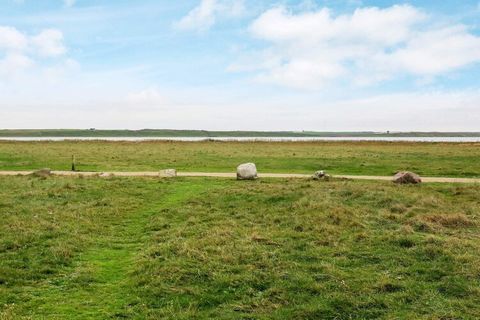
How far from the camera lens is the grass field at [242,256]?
8938 millimetres

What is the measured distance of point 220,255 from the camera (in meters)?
11.8

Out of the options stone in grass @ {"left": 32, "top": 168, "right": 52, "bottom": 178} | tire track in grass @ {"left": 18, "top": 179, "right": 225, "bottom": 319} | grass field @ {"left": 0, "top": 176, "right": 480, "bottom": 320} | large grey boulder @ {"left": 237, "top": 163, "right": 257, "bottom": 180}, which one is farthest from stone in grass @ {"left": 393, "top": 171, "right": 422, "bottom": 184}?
stone in grass @ {"left": 32, "top": 168, "right": 52, "bottom": 178}

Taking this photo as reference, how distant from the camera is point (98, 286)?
→ 33.1ft

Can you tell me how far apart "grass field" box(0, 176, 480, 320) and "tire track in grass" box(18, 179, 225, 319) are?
35 millimetres

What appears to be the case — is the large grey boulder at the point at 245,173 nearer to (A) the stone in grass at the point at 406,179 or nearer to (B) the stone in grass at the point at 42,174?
(A) the stone in grass at the point at 406,179

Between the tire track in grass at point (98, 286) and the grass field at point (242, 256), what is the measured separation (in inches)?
1.4

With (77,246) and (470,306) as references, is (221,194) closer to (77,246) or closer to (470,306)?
(77,246)

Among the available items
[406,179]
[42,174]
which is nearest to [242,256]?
[406,179]

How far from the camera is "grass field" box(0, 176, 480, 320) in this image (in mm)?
8938

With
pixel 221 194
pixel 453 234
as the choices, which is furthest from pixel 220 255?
pixel 221 194

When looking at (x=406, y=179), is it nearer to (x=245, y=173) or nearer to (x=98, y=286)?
(x=245, y=173)

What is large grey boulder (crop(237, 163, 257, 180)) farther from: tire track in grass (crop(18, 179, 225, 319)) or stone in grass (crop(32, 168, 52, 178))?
tire track in grass (crop(18, 179, 225, 319))

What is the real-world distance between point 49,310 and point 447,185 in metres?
22.0

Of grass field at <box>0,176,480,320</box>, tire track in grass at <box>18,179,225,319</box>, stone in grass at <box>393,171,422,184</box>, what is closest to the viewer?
tire track in grass at <box>18,179,225,319</box>
